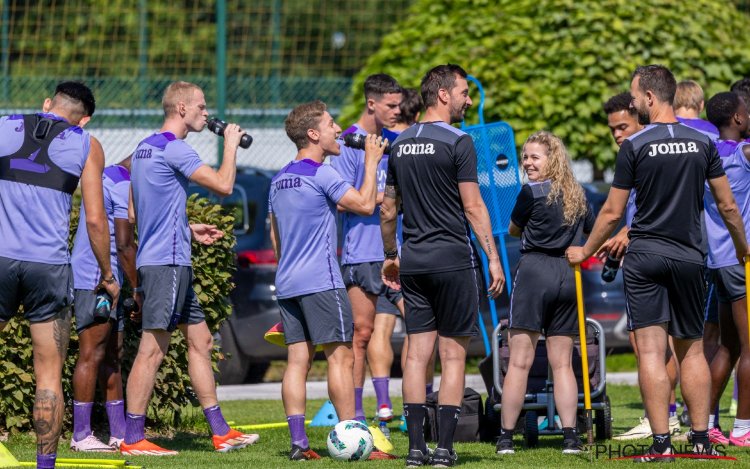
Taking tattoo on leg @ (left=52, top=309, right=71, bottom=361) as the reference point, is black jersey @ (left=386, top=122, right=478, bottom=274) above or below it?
above

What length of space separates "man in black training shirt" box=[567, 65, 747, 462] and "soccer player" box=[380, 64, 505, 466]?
706mm

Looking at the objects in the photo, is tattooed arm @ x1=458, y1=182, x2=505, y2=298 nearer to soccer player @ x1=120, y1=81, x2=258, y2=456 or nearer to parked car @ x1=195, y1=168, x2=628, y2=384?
soccer player @ x1=120, y1=81, x2=258, y2=456

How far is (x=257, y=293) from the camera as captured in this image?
37.9 feet

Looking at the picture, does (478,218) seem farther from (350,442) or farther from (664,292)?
(350,442)

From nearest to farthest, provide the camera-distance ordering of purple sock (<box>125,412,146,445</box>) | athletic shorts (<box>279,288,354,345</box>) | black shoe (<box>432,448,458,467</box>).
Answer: black shoe (<box>432,448,458,467</box>) → athletic shorts (<box>279,288,354,345</box>) → purple sock (<box>125,412,146,445</box>)

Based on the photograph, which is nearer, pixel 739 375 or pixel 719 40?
pixel 739 375

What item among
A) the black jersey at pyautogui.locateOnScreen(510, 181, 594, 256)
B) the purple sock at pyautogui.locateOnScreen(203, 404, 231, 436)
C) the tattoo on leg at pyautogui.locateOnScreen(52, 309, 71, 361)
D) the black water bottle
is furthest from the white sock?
the tattoo on leg at pyautogui.locateOnScreen(52, 309, 71, 361)

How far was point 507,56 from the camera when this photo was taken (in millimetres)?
13117

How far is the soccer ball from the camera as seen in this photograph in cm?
735

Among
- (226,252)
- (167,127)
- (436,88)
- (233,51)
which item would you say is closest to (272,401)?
(226,252)

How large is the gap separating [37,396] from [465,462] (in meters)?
2.30

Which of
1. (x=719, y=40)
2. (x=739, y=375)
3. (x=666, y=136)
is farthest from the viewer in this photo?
(x=719, y=40)

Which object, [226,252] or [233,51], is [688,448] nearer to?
[226,252]

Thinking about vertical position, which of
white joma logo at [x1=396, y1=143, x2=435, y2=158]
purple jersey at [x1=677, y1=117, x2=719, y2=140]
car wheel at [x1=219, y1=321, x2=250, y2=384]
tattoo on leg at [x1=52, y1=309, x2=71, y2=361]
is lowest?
car wheel at [x1=219, y1=321, x2=250, y2=384]
